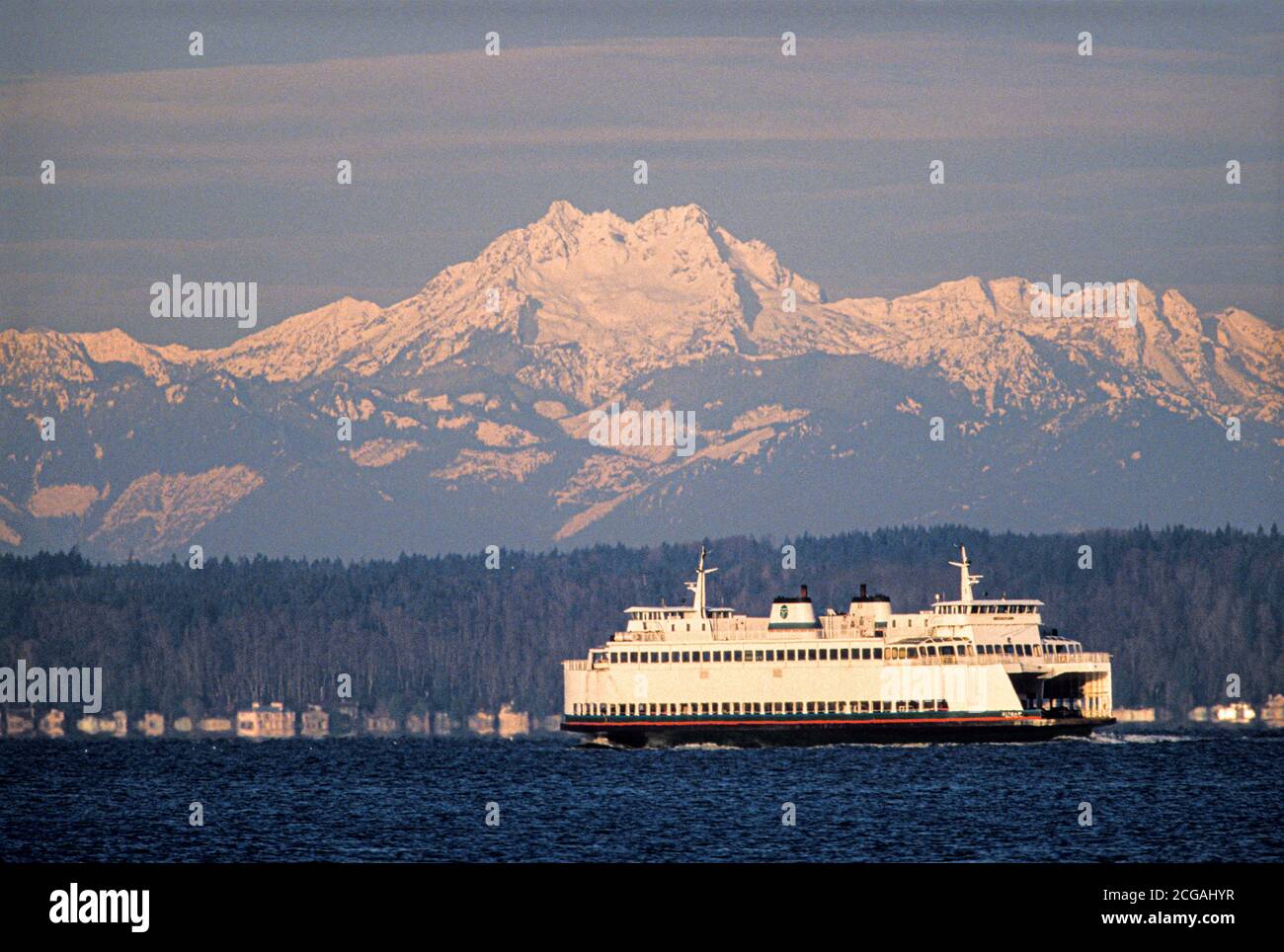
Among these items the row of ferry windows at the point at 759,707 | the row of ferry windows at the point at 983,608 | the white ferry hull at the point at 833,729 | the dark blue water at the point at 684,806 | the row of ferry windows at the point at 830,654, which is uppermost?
the row of ferry windows at the point at 983,608

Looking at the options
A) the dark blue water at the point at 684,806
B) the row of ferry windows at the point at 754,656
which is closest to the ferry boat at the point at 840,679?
the row of ferry windows at the point at 754,656

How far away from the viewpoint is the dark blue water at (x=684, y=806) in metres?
72.2

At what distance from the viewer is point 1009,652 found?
13050 centimetres

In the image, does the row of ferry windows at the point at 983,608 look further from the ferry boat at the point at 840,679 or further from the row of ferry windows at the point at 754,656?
the row of ferry windows at the point at 754,656

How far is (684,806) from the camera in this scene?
3511 inches

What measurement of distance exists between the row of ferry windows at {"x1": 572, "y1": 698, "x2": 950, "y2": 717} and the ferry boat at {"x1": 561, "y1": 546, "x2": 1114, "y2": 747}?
56 mm
